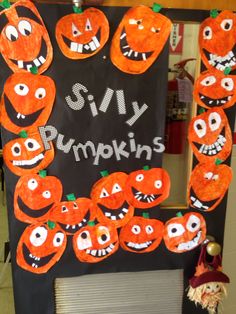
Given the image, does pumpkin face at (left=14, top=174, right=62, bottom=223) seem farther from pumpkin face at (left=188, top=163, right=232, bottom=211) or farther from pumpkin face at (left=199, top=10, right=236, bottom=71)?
pumpkin face at (left=199, top=10, right=236, bottom=71)

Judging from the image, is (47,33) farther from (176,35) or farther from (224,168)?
(224,168)

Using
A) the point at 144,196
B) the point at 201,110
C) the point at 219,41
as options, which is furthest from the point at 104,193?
the point at 219,41

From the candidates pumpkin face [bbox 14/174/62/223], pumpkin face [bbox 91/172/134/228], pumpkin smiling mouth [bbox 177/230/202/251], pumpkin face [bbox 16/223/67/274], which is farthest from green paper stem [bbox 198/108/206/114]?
pumpkin face [bbox 16/223/67/274]

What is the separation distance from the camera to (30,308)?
121cm

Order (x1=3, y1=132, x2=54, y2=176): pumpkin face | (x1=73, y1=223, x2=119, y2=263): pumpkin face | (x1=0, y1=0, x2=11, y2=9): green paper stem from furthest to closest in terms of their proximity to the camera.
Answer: (x1=73, y1=223, x2=119, y2=263): pumpkin face
(x1=3, y1=132, x2=54, y2=176): pumpkin face
(x1=0, y1=0, x2=11, y2=9): green paper stem

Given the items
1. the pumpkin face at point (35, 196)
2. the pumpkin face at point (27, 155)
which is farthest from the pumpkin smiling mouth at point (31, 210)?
the pumpkin face at point (27, 155)

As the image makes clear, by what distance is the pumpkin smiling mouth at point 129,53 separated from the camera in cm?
103

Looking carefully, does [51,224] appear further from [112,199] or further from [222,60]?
[222,60]

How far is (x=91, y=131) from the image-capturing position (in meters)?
1.09

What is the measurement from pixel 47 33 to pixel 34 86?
0.17 m

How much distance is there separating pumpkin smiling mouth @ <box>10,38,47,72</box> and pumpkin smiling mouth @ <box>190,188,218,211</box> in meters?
0.71

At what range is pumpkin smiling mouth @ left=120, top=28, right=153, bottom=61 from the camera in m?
1.03

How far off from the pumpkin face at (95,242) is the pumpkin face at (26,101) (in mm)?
436

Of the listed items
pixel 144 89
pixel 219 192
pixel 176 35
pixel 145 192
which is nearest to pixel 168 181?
pixel 145 192
